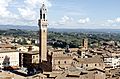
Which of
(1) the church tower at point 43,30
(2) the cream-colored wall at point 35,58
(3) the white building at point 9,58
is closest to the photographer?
(1) the church tower at point 43,30

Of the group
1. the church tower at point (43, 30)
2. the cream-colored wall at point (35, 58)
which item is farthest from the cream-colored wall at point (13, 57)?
the church tower at point (43, 30)

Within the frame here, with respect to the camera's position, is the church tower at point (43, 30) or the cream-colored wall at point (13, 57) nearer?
the church tower at point (43, 30)

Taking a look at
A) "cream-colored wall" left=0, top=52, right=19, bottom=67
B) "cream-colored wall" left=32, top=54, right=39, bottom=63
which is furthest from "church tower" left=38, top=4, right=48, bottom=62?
"cream-colored wall" left=0, top=52, right=19, bottom=67

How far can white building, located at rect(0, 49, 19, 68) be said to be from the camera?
44.1 m

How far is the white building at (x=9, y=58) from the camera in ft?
145

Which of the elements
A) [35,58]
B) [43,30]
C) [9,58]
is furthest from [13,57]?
[43,30]

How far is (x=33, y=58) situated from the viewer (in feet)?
141

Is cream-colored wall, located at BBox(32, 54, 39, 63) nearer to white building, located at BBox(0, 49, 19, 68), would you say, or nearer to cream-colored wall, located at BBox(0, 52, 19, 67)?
white building, located at BBox(0, 49, 19, 68)

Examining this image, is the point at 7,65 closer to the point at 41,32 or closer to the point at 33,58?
the point at 33,58

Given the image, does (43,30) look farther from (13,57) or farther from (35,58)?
(13,57)

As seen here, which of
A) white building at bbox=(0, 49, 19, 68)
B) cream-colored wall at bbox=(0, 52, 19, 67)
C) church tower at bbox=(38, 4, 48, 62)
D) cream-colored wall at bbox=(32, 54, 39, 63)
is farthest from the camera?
cream-colored wall at bbox=(0, 52, 19, 67)

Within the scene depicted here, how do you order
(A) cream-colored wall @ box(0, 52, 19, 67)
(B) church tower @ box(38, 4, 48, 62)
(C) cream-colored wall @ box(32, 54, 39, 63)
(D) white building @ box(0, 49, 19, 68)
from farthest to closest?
(A) cream-colored wall @ box(0, 52, 19, 67) → (D) white building @ box(0, 49, 19, 68) → (C) cream-colored wall @ box(32, 54, 39, 63) → (B) church tower @ box(38, 4, 48, 62)

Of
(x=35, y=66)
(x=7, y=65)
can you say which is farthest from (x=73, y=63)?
(x=7, y=65)

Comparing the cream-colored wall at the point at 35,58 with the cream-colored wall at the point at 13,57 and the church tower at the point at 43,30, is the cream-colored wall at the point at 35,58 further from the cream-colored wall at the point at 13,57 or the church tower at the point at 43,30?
the cream-colored wall at the point at 13,57
